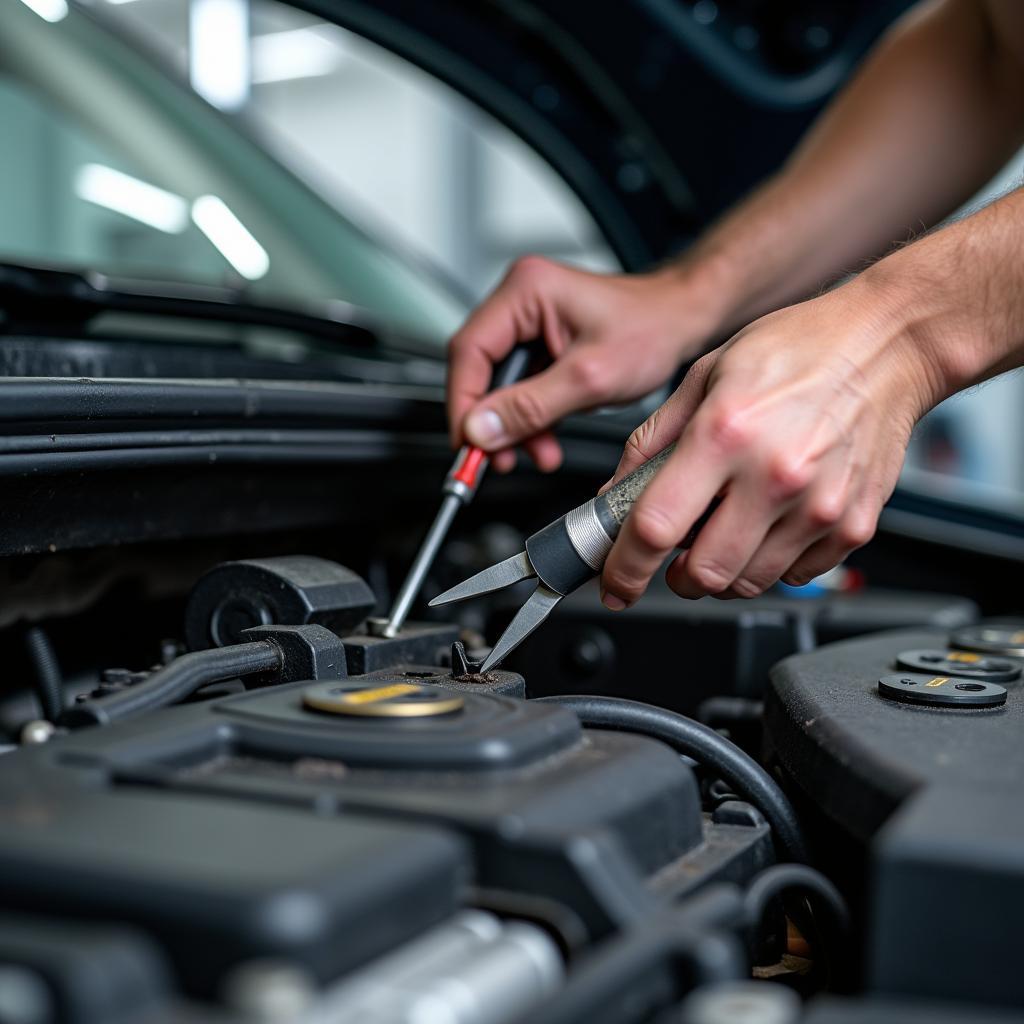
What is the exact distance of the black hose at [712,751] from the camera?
667 millimetres

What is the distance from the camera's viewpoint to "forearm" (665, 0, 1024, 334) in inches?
53.4

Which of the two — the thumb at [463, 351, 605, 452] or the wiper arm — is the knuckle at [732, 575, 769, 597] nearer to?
the thumb at [463, 351, 605, 452]

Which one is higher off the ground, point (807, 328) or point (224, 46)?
point (224, 46)

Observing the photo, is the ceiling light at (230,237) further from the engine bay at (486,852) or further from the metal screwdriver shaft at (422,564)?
the engine bay at (486,852)

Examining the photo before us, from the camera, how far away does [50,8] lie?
→ 1418mm

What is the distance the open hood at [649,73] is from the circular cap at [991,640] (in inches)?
29.0

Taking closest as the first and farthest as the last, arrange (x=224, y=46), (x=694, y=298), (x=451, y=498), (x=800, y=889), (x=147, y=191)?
(x=800, y=889) → (x=451, y=498) → (x=694, y=298) → (x=147, y=191) → (x=224, y=46)

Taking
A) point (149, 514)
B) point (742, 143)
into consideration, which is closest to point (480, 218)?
point (742, 143)

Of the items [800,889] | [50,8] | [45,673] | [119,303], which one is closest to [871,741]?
[800,889]

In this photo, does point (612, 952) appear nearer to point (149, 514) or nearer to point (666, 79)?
point (149, 514)

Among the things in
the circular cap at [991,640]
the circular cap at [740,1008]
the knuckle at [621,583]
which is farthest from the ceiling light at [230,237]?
the circular cap at [740,1008]

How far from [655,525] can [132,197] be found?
91 cm

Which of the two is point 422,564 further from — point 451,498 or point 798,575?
point 798,575

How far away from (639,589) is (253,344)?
0.68m
